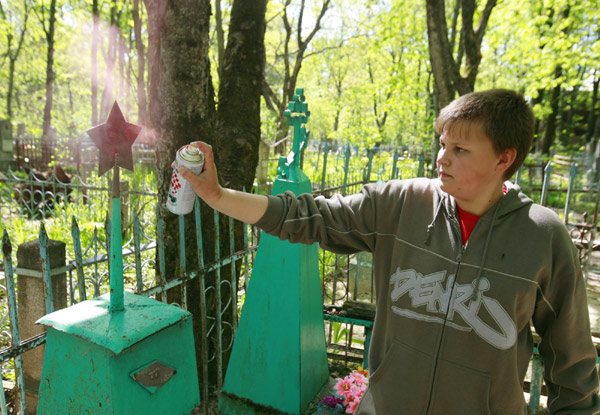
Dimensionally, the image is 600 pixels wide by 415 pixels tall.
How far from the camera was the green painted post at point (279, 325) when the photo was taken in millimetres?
2578

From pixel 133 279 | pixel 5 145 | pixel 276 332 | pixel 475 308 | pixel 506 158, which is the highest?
pixel 506 158

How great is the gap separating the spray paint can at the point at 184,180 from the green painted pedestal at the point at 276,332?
0.91 m

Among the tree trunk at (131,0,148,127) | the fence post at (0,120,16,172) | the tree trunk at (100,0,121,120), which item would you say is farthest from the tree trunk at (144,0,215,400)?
the tree trunk at (100,0,121,120)

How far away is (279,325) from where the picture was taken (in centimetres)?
261

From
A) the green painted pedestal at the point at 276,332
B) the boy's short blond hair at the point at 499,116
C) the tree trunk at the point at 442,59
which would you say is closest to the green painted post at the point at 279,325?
the green painted pedestal at the point at 276,332

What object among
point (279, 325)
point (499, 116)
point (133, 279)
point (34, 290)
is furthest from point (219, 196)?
point (133, 279)

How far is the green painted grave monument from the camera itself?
1.46m

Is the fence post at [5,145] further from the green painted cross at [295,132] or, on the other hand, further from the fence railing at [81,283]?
the green painted cross at [295,132]

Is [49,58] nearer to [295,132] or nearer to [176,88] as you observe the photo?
[176,88]

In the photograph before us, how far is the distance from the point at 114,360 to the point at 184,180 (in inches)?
26.0

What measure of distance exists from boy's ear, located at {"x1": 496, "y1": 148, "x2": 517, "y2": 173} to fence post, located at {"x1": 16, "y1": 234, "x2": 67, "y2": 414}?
2486mm

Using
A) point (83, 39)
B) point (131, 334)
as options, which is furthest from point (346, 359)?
point (83, 39)

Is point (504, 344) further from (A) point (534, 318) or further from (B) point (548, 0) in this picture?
(B) point (548, 0)

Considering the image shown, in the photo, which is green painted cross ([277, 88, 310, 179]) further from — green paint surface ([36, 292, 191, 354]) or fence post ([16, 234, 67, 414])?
fence post ([16, 234, 67, 414])
